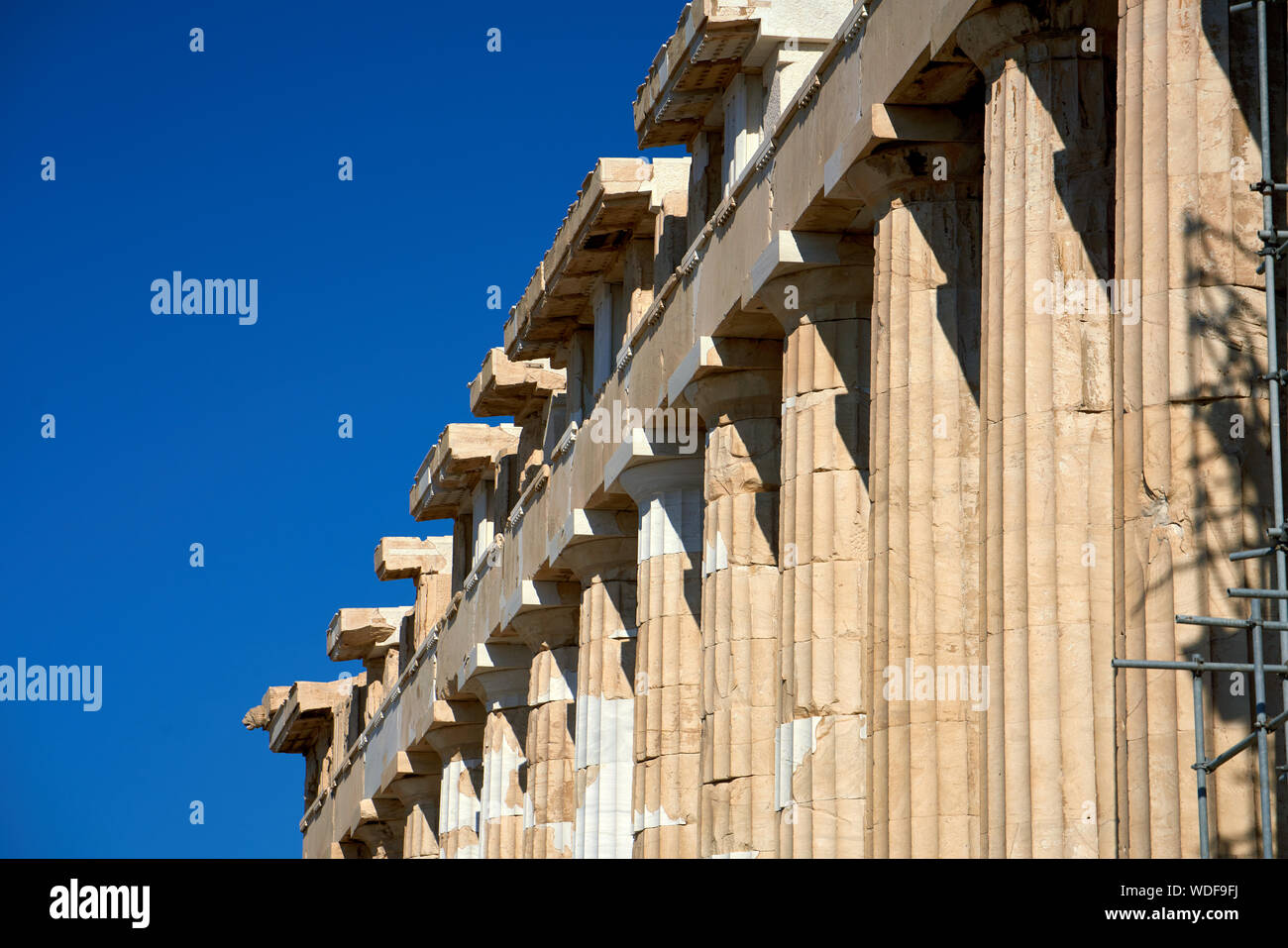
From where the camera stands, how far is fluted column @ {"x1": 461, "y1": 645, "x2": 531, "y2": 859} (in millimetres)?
42719

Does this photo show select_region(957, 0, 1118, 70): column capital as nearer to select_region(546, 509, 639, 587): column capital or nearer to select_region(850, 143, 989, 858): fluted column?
select_region(850, 143, 989, 858): fluted column

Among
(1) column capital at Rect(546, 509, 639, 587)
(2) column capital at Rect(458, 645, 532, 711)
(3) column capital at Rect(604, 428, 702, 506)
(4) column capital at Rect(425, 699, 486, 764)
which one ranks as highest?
(3) column capital at Rect(604, 428, 702, 506)

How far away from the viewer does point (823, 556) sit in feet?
84.9

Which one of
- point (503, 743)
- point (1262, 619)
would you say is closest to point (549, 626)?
point (503, 743)

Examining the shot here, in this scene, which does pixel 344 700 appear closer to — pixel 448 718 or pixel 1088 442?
pixel 448 718

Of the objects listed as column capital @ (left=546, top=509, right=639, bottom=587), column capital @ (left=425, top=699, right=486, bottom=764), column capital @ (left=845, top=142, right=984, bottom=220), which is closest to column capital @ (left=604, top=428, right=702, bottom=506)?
column capital @ (left=546, top=509, right=639, bottom=587)

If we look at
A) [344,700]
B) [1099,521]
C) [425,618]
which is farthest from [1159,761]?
[344,700]

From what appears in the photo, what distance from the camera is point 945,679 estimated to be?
73.4ft

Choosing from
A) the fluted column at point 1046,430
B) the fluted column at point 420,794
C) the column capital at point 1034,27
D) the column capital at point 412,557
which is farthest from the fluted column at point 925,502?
the column capital at point 412,557

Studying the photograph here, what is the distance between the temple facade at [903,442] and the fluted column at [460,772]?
5780 millimetres

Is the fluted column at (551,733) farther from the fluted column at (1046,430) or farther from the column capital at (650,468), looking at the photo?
the fluted column at (1046,430)

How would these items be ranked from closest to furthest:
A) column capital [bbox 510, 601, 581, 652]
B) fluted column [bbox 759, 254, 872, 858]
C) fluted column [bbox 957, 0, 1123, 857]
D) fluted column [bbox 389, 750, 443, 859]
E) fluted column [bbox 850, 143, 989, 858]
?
fluted column [bbox 957, 0, 1123, 857], fluted column [bbox 850, 143, 989, 858], fluted column [bbox 759, 254, 872, 858], column capital [bbox 510, 601, 581, 652], fluted column [bbox 389, 750, 443, 859]

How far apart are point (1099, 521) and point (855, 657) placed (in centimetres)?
610

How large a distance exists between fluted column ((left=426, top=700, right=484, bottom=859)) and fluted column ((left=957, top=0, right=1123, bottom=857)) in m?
27.0
